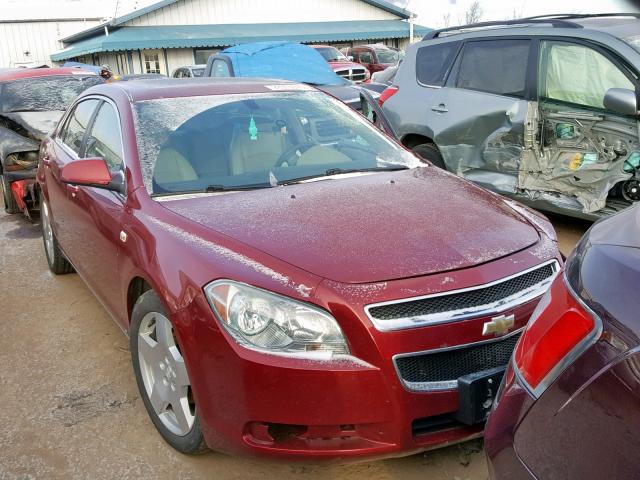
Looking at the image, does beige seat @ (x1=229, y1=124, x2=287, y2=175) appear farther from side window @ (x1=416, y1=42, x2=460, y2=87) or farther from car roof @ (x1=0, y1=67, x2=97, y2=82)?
car roof @ (x1=0, y1=67, x2=97, y2=82)

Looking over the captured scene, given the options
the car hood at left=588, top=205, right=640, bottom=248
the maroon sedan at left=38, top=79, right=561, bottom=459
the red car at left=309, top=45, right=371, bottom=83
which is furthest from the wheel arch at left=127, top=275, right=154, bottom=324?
the red car at left=309, top=45, right=371, bottom=83

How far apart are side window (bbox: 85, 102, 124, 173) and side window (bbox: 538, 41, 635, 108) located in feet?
11.7

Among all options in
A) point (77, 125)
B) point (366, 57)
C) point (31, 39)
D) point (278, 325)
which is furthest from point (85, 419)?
point (31, 39)

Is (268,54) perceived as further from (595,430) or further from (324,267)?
(595,430)

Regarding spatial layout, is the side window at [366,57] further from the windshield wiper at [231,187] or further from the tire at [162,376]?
the tire at [162,376]

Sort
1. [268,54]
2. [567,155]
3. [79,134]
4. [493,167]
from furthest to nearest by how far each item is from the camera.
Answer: [268,54]
[493,167]
[567,155]
[79,134]

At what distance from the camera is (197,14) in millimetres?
31641

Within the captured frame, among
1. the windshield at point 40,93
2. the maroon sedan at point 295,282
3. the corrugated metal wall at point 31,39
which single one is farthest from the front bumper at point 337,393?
the corrugated metal wall at point 31,39

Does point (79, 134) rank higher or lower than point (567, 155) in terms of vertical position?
higher

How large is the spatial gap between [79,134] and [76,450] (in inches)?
89.0

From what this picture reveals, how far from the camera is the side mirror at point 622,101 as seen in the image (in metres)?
4.58

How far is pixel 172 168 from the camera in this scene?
3.16m

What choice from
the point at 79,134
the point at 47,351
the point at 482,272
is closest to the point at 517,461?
the point at 482,272

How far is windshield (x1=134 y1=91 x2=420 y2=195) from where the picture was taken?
3188mm
